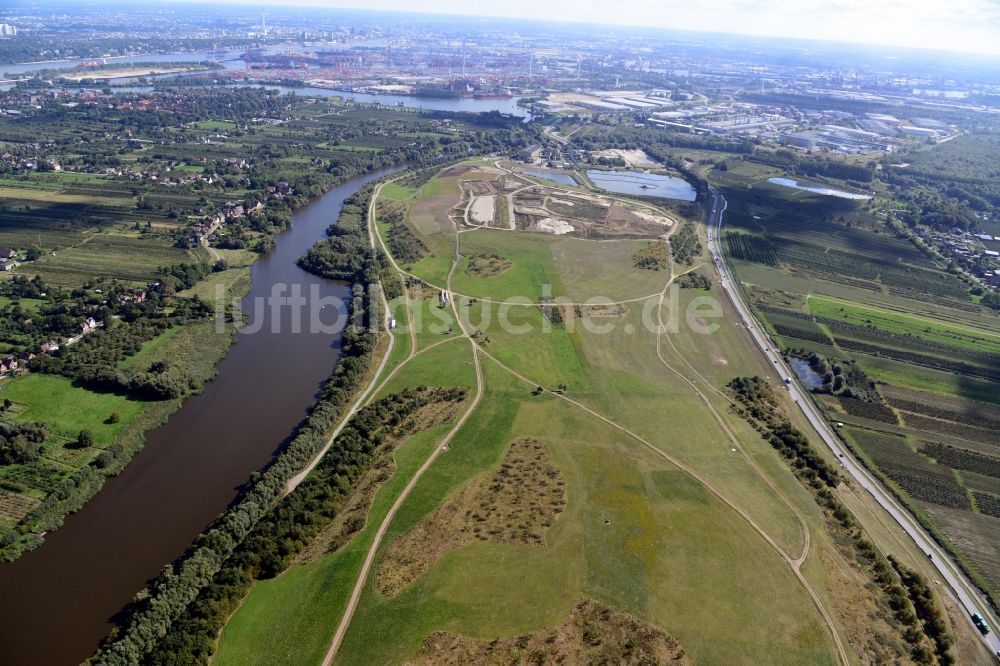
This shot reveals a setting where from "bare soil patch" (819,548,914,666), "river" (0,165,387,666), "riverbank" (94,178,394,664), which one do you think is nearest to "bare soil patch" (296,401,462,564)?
"riverbank" (94,178,394,664)

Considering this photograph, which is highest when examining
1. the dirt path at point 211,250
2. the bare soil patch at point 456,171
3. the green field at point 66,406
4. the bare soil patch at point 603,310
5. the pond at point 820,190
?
the pond at point 820,190

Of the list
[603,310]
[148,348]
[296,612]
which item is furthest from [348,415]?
[603,310]

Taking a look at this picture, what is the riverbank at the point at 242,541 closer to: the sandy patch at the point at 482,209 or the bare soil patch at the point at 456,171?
the sandy patch at the point at 482,209

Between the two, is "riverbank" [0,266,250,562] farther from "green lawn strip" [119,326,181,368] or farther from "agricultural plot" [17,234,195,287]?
"agricultural plot" [17,234,195,287]

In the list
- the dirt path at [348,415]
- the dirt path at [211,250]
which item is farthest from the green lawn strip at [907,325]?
the dirt path at [211,250]

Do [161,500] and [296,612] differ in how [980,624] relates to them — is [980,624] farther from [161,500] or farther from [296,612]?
[161,500]
